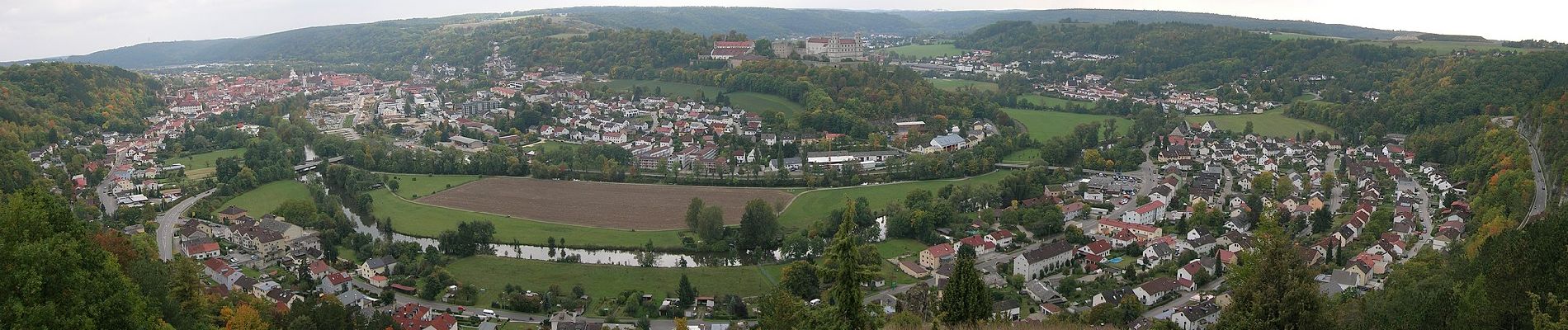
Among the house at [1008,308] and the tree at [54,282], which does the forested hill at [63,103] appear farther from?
the house at [1008,308]

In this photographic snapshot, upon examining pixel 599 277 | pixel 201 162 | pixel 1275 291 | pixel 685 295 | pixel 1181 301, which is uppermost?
pixel 1275 291

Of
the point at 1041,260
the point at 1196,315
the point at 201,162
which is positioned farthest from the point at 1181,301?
the point at 201,162

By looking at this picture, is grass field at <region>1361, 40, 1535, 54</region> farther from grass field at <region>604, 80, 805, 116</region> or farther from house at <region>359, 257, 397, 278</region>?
house at <region>359, 257, 397, 278</region>

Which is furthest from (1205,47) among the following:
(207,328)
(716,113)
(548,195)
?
(207,328)

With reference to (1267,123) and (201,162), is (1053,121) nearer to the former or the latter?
(1267,123)

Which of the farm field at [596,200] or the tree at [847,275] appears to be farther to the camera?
the farm field at [596,200]

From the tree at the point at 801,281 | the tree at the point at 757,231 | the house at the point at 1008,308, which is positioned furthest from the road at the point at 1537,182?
the tree at the point at 757,231

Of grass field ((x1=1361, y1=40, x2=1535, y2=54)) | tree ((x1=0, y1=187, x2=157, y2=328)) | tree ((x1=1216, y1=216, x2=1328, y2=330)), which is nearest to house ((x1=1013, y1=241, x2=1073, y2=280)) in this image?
tree ((x1=1216, y1=216, x2=1328, y2=330))
